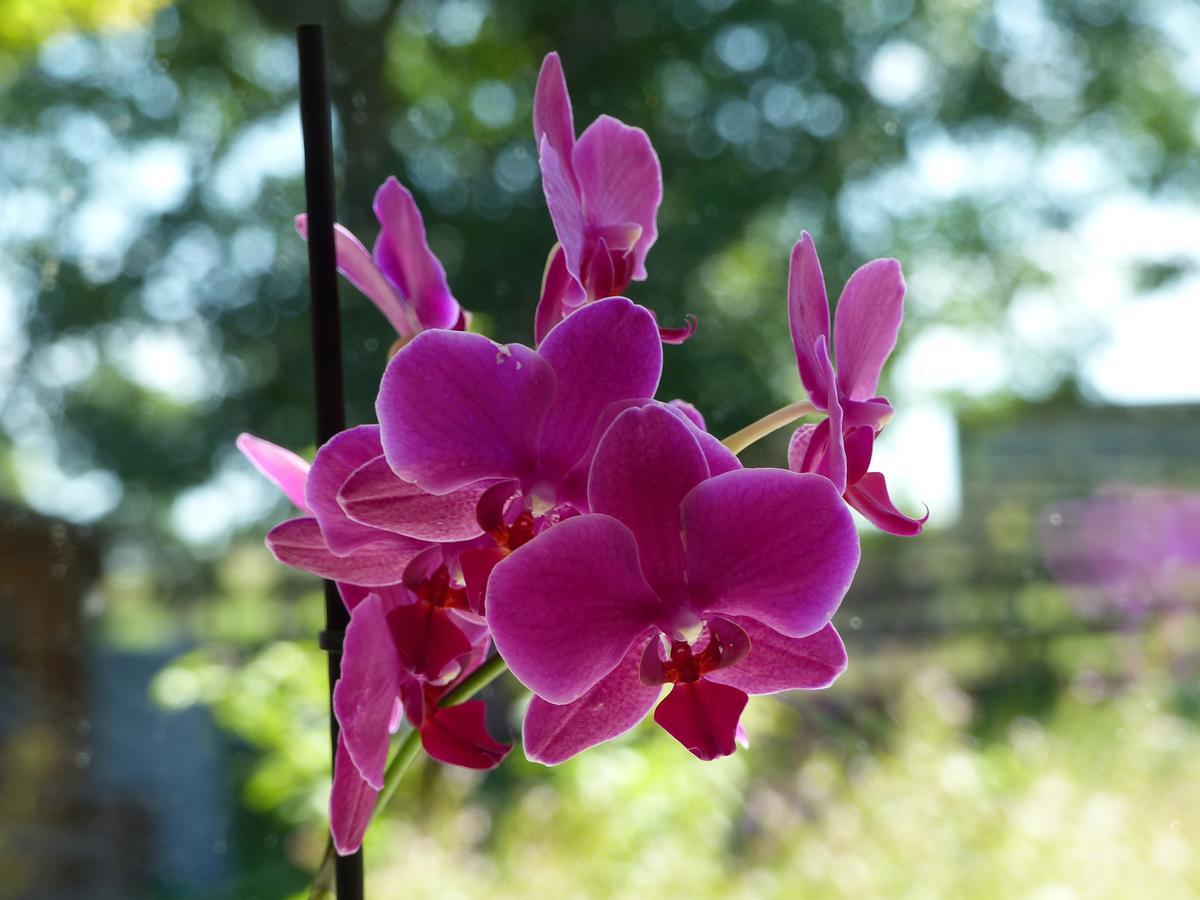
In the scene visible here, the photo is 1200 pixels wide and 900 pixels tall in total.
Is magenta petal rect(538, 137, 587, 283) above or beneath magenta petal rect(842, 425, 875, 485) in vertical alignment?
above

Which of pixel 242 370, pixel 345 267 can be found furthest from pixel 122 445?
pixel 345 267

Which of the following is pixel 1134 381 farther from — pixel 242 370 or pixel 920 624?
pixel 242 370

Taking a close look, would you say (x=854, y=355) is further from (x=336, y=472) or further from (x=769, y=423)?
(x=336, y=472)

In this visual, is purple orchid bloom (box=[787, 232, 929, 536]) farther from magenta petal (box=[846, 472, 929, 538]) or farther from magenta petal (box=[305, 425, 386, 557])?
magenta petal (box=[305, 425, 386, 557])

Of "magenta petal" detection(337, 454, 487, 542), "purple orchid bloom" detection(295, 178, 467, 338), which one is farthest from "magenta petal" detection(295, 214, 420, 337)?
"magenta petal" detection(337, 454, 487, 542)

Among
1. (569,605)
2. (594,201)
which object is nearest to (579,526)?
(569,605)

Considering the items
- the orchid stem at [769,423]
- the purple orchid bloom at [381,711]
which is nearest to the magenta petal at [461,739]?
the purple orchid bloom at [381,711]

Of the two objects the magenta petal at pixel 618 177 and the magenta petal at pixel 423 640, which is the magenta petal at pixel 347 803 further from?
the magenta petal at pixel 618 177
